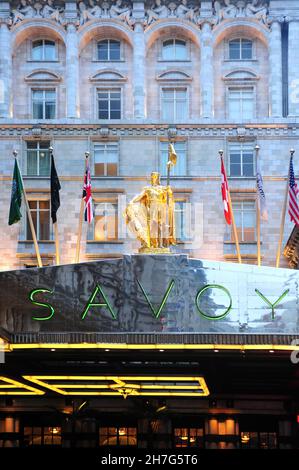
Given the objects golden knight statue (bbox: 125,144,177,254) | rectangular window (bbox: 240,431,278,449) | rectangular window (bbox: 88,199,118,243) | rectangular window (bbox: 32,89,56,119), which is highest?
rectangular window (bbox: 32,89,56,119)

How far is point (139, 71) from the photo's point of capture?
78.9 meters

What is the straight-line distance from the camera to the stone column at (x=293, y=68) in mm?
77875

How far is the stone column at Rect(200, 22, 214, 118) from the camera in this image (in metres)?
78.4

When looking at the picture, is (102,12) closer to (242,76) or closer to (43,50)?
(43,50)

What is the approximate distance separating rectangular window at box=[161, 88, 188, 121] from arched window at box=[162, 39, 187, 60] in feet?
8.10

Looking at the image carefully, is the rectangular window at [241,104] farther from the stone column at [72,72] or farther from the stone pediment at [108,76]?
the stone column at [72,72]

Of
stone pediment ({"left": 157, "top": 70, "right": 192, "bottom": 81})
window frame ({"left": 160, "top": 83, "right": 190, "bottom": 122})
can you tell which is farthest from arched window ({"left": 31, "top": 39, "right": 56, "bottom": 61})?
window frame ({"left": 160, "top": 83, "right": 190, "bottom": 122})

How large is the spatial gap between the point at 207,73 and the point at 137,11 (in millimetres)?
6124

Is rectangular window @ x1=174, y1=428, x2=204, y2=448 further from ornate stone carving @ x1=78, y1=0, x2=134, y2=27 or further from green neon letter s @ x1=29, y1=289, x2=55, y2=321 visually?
ornate stone carving @ x1=78, y1=0, x2=134, y2=27

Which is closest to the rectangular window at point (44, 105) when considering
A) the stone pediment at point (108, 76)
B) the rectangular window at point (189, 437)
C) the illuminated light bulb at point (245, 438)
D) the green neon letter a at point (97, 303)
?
the stone pediment at point (108, 76)

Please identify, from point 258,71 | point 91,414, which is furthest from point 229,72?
point 91,414

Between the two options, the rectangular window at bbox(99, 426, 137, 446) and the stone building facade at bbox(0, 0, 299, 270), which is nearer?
the rectangular window at bbox(99, 426, 137, 446)
